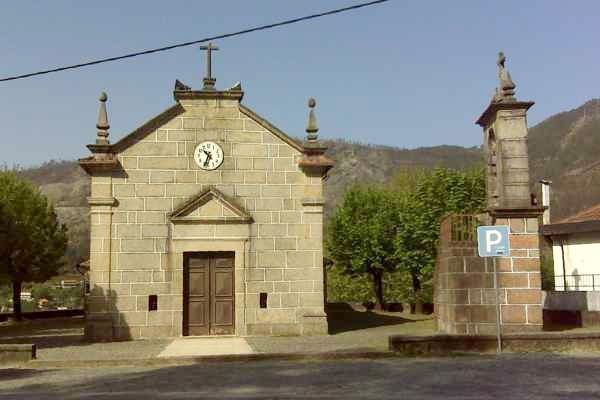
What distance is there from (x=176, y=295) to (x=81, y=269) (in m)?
13.2

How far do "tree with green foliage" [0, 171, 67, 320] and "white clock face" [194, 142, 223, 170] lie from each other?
56.7 ft

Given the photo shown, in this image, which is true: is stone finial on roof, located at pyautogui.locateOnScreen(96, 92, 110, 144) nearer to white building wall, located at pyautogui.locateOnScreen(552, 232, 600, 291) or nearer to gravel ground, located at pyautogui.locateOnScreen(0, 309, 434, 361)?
gravel ground, located at pyautogui.locateOnScreen(0, 309, 434, 361)

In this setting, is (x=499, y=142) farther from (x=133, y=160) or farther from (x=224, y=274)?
(x=133, y=160)

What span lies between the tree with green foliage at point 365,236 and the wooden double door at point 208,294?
65.9 ft

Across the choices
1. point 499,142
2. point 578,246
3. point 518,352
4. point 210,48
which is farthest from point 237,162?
point 578,246

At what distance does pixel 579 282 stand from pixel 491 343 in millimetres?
12994

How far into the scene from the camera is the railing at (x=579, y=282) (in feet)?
76.4

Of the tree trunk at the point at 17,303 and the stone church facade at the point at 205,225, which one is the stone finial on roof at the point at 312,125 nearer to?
the stone church facade at the point at 205,225

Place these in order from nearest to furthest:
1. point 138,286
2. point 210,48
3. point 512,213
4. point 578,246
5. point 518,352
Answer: point 518,352 → point 512,213 → point 138,286 → point 210,48 → point 578,246

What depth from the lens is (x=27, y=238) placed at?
33.6 metres

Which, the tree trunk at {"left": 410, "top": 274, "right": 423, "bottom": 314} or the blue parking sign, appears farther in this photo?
the tree trunk at {"left": 410, "top": 274, "right": 423, "bottom": 314}

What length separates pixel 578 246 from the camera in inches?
960

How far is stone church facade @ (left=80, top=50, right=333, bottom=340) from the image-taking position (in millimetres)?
18750

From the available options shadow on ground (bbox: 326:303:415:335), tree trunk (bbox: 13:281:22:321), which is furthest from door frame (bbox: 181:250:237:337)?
tree trunk (bbox: 13:281:22:321)
